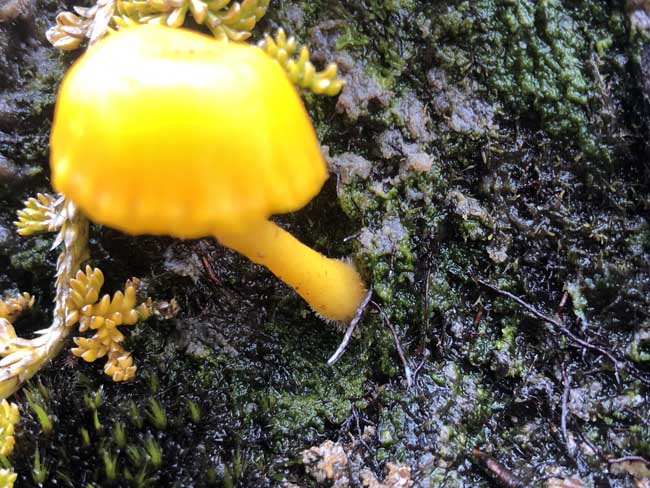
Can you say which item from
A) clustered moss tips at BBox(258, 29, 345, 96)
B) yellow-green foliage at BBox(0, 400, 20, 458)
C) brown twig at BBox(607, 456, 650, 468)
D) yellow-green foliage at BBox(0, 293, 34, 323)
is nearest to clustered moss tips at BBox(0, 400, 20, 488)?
yellow-green foliage at BBox(0, 400, 20, 458)

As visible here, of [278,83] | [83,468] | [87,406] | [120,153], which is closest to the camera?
[120,153]

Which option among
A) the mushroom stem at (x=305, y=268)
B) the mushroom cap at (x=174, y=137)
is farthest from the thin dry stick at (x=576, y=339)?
the mushroom cap at (x=174, y=137)

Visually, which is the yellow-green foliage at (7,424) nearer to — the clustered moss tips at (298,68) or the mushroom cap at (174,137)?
the mushroom cap at (174,137)

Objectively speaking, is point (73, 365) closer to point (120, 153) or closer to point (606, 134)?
point (120, 153)

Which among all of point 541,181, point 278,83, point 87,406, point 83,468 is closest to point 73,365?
point 87,406

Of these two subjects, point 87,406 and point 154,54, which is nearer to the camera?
point 154,54
